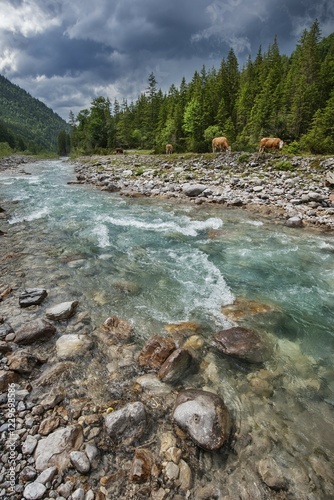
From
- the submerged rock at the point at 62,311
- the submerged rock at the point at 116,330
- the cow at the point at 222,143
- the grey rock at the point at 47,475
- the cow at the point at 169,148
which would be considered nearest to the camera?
the grey rock at the point at 47,475

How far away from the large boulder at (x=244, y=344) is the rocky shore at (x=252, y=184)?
8858 mm

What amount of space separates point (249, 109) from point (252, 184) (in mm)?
32915

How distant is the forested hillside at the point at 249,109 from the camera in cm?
3553

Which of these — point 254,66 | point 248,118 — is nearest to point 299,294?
point 248,118

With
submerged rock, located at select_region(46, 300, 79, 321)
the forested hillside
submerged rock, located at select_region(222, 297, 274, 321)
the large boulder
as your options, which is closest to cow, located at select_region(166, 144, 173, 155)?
the forested hillside

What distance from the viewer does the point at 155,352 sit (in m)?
4.69

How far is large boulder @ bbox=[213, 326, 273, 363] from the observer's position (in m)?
4.77

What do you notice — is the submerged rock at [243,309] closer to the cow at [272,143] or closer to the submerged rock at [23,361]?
the submerged rock at [23,361]

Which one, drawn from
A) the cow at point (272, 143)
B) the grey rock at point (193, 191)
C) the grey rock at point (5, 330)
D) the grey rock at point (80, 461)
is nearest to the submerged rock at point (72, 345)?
the grey rock at point (5, 330)

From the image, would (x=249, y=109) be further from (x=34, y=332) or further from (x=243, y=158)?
(x=34, y=332)

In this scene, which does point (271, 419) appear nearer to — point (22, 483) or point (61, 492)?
point (61, 492)

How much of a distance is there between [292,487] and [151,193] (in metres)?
18.4

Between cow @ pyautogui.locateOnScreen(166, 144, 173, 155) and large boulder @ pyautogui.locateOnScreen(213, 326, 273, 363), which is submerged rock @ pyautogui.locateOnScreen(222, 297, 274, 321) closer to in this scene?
large boulder @ pyautogui.locateOnScreen(213, 326, 273, 363)

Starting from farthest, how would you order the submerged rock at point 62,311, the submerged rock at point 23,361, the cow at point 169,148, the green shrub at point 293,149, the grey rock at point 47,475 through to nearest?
the cow at point 169,148, the green shrub at point 293,149, the submerged rock at point 62,311, the submerged rock at point 23,361, the grey rock at point 47,475
